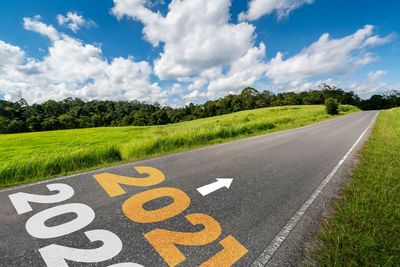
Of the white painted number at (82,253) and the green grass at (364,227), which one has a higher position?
the white painted number at (82,253)

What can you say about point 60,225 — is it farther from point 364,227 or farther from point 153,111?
point 153,111

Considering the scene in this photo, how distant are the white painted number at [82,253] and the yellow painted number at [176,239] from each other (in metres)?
0.35

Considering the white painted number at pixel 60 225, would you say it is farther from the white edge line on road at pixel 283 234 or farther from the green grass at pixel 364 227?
the green grass at pixel 364 227

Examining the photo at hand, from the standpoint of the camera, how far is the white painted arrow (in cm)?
424

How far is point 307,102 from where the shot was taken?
97062mm

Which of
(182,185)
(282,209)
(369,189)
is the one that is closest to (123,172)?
(182,185)

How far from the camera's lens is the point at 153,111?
368ft

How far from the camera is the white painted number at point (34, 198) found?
137 inches

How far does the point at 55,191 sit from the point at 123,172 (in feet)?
5.10

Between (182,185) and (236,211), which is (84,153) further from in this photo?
(236,211)

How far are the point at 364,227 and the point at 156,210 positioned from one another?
3.07 m

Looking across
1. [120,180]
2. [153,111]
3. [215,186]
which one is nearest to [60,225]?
[120,180]

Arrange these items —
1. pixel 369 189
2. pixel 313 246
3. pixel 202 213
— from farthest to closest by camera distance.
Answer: pixel 369 189
pixel 202 213
pixel 313 246

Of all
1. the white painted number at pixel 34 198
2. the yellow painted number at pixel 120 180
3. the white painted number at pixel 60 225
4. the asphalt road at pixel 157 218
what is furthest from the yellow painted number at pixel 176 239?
the white painted number at pixel 34 198
